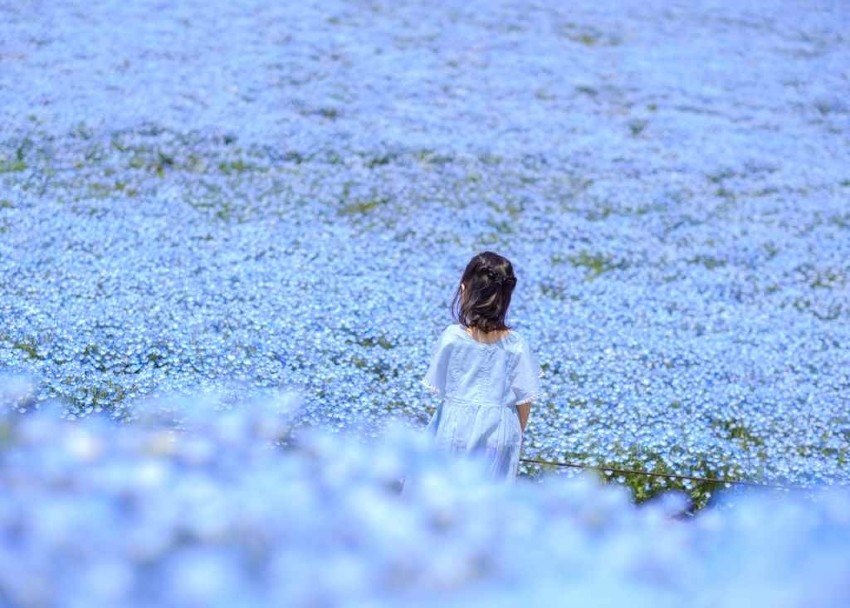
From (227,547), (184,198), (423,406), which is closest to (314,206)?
(184,198)

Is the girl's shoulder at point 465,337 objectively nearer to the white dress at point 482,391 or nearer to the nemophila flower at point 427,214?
the white dress at point 482,391

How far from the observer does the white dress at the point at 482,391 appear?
13.8 feet

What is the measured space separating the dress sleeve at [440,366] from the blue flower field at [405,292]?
0.57 meters

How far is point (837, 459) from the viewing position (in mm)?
6094

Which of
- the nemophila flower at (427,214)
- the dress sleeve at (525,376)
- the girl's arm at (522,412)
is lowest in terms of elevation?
the nemophila flower at (427,214)

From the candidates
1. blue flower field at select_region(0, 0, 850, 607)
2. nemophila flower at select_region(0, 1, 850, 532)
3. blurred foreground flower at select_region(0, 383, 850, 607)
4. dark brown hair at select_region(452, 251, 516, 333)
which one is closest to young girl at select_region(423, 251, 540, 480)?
dark brown hair at select_region(452, 251, 516, 333)

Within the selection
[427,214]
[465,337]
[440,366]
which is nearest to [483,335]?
[465,337]

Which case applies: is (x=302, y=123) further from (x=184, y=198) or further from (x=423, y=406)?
(x=423, y=406)

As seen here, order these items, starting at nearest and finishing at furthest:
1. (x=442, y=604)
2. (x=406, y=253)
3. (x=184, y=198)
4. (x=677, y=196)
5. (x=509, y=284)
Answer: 1. (x=442, y=604)
2. (x=509, y=284)
3. (x=406, y=253)
4. (x=184, y=198)
5. (x=677, y=196)

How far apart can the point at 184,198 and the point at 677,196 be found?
5.29 metres

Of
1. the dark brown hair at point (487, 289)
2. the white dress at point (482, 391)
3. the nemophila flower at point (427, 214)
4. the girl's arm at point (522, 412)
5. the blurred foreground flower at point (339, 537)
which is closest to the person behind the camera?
the blurred foreground flower at point (339, 537)

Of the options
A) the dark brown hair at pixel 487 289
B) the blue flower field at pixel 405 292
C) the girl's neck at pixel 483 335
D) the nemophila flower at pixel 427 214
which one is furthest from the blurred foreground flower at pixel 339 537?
the girl's neck at pixel 483 335

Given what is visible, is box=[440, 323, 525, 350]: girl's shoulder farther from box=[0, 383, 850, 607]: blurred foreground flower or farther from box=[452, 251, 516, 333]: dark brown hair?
box=[0, 383, 850, 607]: blurred foreground flower

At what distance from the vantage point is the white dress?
4.20 m
